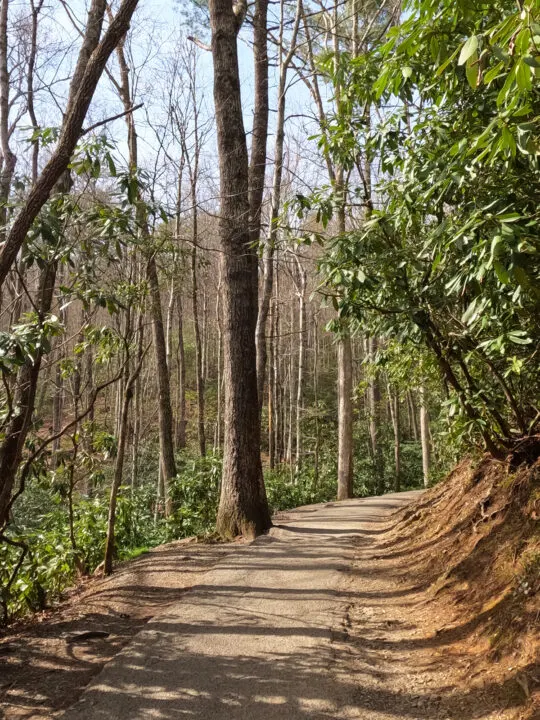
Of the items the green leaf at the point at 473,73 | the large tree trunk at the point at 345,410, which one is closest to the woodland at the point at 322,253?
the green leaf at the point at 473,73

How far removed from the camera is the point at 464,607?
4.16 m

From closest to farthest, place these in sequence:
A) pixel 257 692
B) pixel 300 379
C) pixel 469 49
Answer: pixel 469 49 → pixel 257 692 → pixel 300 379

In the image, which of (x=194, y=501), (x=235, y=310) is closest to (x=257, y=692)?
(x=235, y=310)

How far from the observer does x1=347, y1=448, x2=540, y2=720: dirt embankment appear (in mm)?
3102

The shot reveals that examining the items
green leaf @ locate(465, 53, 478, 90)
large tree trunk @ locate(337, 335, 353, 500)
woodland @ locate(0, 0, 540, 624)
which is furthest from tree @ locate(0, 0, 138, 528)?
large tree trunk @ locate(337, 335, 353, 500)

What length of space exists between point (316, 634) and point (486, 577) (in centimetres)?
141

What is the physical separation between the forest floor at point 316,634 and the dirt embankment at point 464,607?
0.01m

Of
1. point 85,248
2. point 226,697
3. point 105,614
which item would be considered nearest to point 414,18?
point 85,248

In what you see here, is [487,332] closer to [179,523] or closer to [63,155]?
[63,155]

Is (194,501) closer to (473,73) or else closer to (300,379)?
(473,73)

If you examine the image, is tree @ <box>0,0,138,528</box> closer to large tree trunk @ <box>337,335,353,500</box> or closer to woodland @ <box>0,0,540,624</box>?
woodland @ <box>0,0,540,624</box>

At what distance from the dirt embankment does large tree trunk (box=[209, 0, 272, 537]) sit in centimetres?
176

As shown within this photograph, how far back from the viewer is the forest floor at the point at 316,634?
319 cm

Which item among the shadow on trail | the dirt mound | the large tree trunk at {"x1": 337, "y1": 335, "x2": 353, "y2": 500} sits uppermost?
the large tree trunk at {"x1": 337, "y1": 335, "x2": 353, "y2": 500}
